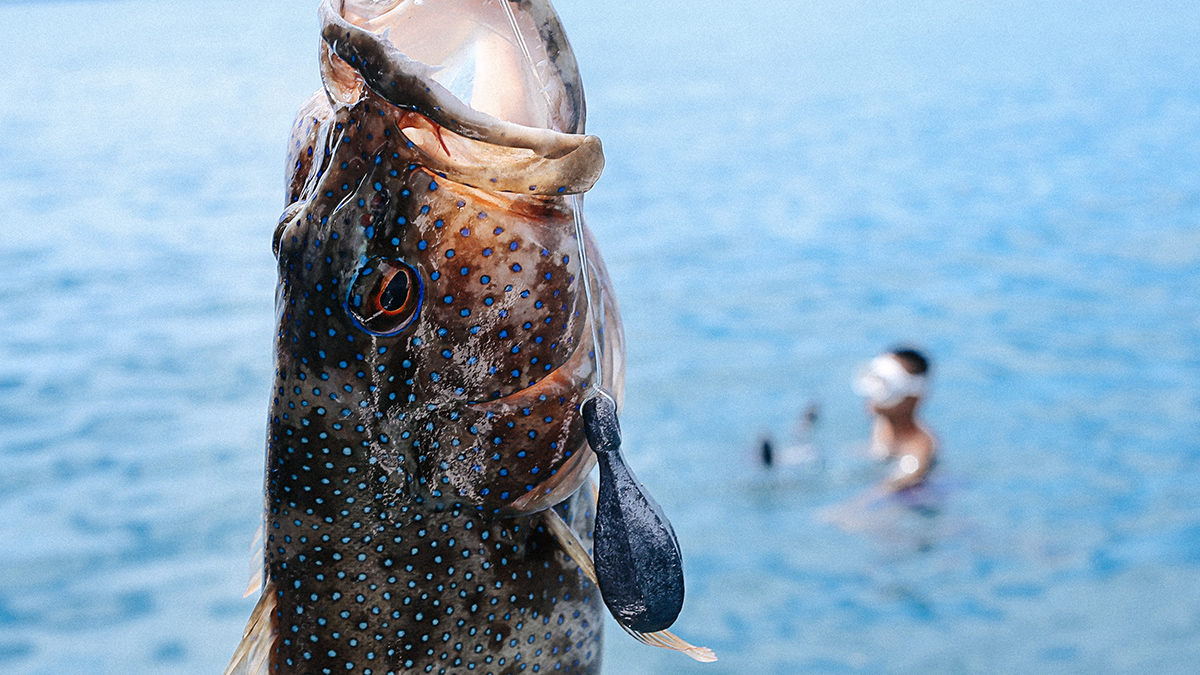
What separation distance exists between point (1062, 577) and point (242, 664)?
8.46m

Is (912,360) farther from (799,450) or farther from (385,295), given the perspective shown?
(385,295)

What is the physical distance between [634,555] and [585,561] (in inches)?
8.2

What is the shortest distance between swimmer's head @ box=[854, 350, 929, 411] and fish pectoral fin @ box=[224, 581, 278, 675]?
7.66 m

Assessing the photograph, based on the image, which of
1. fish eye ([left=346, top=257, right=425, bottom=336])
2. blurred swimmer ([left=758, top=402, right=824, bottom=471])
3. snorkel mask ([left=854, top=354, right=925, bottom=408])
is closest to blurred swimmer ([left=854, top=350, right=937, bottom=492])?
snorkel mask ([left=854, top=354, right=925, bottom=408])

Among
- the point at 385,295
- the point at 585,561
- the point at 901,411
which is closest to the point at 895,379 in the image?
the point at 901,411

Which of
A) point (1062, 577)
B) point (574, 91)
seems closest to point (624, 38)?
point (1062, 577)

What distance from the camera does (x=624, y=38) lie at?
38.2 meters

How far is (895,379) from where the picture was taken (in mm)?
8953

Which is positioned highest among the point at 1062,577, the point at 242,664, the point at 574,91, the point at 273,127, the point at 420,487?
the point at 574,91

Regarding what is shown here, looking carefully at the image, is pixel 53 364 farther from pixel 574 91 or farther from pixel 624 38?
pixel 624 38

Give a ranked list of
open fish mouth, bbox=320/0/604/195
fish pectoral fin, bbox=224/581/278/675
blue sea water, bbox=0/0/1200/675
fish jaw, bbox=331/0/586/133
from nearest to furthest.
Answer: open fish mouth, bbox=320/0/604/195, fish jaw, bbox=331/0/586/133, fish pectoral fin, bbox=224/581/278/675, blue sea water, bbox=0/0/1200/675

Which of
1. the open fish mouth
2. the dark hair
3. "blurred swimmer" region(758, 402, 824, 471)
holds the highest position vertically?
the open fish mouth

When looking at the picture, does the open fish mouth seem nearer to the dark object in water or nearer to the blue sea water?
the dark object in water

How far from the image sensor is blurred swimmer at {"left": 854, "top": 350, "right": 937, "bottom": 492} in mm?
9008
